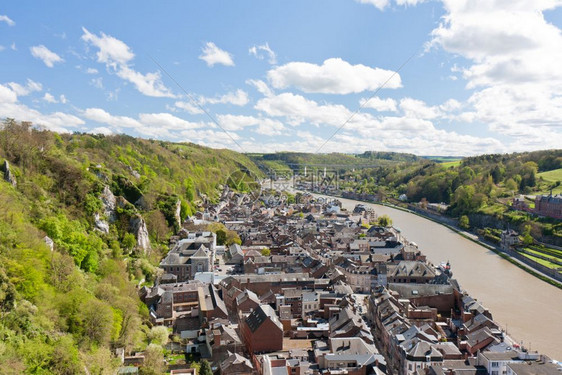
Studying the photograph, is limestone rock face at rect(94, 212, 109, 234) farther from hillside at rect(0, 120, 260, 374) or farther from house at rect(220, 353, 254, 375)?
house at rect(220, 353, 254, 375)

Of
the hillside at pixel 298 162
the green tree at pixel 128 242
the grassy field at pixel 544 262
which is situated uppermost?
the hillside at pixel 298 162

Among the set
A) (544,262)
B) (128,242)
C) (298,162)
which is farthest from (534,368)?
(298,162)

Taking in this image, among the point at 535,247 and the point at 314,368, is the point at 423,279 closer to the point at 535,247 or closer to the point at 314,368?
the point at 314,368

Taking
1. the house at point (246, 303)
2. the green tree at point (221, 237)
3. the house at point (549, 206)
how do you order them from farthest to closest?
the house at point (549, 206)
the green tree at point (221, 237)
the house at point (246, 303)

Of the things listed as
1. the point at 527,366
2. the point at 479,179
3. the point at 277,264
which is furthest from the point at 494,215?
the point at 527,366

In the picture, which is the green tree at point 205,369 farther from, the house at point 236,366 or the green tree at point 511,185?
the green tree at point 511,185

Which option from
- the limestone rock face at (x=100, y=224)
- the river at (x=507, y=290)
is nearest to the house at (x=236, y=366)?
the limestone rock face at (x=100, y=224)

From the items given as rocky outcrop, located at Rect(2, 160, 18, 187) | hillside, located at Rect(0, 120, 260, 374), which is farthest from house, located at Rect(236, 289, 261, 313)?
rocky outcrop, located at Rect(2, 160, 18, 187)
